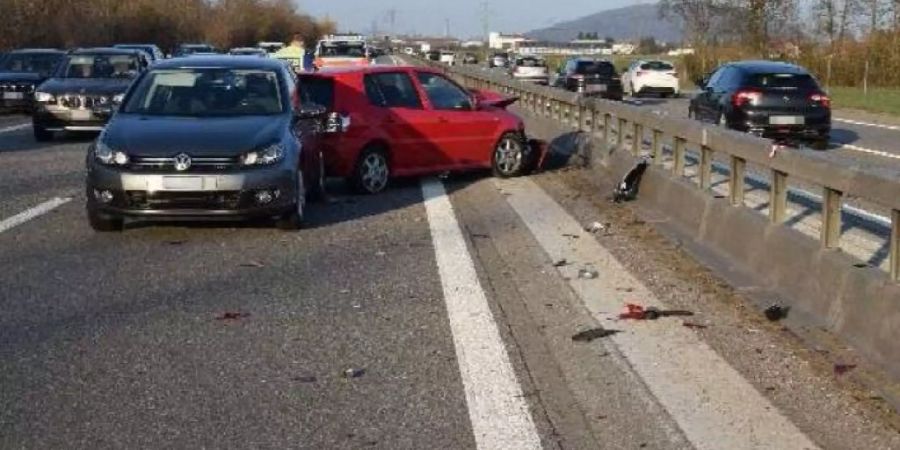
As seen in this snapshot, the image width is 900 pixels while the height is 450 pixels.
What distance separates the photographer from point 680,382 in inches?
255

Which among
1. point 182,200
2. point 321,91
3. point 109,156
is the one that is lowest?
point 182,200

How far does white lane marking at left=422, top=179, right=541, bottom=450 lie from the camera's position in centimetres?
559

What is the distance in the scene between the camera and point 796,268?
7.85 metres

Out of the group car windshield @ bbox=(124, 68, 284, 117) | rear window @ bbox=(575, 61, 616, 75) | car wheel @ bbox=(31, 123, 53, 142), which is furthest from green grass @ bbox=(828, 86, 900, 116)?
car windshield @ bbox=(124, 68, 284, 117)

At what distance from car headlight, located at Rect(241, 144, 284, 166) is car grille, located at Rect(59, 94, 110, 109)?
463 inches

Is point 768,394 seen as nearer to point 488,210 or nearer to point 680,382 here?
point 680,382

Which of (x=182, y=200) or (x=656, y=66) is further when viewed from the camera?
(x=656, y=66)

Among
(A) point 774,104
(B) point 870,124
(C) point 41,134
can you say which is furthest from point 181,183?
(B) point 870,124

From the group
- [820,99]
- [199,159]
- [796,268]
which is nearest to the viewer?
[796,268]

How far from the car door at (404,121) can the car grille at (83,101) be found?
8.47 metres

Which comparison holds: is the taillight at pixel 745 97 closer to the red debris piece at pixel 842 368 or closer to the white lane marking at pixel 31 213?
the white lane marking at pixel 31 213

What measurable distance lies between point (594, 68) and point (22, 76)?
→ 21.2m

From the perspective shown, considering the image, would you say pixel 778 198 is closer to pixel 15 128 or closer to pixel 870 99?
pixel 15 128

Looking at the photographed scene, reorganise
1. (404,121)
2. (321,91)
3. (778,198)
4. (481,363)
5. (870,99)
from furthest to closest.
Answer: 1. (870,99)
2. (404,121)
3. (321,91)
4. (778,198)
5. (481,363)
